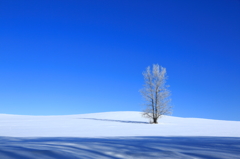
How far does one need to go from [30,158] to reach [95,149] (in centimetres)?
82

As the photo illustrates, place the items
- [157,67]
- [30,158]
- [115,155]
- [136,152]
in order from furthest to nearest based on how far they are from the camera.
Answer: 1. [157,67]
2. [136,152]
3. [115,155]
4. [30,158]

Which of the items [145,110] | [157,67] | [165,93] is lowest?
[145,110]

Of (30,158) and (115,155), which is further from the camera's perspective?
(115,155)

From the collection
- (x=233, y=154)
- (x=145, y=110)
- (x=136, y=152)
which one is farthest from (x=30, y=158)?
(x=145, y=110)

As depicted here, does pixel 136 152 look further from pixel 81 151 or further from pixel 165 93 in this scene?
Answer: pixel 165 93

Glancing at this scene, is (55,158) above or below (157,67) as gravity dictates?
below

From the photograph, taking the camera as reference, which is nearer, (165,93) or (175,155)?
(175,155)

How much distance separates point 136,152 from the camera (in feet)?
7.98

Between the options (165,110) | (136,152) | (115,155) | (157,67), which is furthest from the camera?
(157,67)

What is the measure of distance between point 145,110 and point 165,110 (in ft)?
6.88

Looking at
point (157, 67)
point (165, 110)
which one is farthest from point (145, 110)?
point (157, 67)

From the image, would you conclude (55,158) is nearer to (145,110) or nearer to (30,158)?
(30,158)

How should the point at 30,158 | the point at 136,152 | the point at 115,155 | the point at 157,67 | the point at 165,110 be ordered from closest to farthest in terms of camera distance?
the point at 30,158, the point at 115,155, the point at 136,152, the point at 165,110, the point at 157,67

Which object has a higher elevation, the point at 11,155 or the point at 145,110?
the point at 145,110
